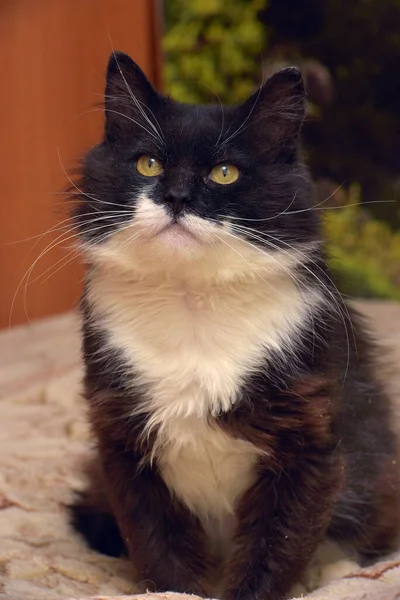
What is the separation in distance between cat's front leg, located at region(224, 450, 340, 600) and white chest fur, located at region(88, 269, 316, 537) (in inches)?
2.6

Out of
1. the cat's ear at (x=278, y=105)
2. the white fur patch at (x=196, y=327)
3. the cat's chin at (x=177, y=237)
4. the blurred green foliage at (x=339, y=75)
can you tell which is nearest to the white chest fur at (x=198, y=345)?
the white fur patch at (x=196, y=327)

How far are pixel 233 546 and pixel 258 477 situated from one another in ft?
0.43

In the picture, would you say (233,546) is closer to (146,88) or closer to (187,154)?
(187,154)

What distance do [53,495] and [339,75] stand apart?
202 cm

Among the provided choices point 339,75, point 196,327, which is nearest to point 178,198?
point 196,327

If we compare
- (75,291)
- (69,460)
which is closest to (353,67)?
(75,291)

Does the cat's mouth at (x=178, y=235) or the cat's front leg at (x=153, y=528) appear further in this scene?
the cat's front leg at (x=153, y=528)

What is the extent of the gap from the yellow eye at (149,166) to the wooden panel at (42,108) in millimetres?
1565

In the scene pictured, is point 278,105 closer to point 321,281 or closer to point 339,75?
point 321,281

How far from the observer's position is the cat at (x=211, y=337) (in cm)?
122

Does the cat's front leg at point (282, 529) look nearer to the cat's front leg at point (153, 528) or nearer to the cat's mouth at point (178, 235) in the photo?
the cat's front leg at point (153, 528)

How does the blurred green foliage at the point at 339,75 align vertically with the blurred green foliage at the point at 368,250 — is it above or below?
above

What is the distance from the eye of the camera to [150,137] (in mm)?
1273

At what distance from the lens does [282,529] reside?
128 centimetres
